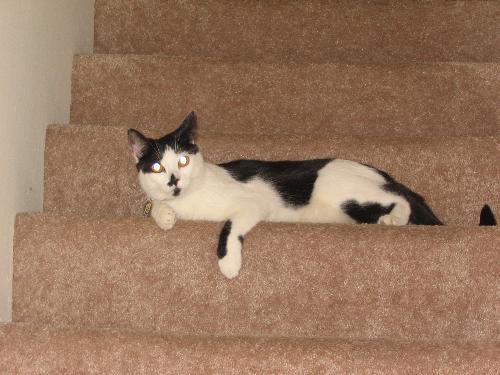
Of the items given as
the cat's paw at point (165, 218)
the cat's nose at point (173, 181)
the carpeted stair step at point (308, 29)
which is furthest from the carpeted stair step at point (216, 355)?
the carpeted stair step at point (308, 29)

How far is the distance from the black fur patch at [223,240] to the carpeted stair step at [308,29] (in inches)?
41.0

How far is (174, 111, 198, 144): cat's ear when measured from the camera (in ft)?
6.07

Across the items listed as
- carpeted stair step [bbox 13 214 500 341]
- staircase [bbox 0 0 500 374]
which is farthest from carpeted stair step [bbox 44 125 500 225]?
carpeted stair step [bbox 13 214 500 341]

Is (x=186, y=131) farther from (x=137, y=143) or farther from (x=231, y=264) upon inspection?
(x=231, y=264)

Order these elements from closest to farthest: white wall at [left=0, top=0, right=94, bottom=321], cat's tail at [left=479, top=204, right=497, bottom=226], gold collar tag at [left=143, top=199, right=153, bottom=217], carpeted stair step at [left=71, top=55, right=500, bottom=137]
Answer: white wall at [left=0, top=0, right=94, bottom=321], cat's tail at [left=479, top=204, right=497, bottom=226], gold collar tag at [left=143, top=199, right=153, bottom=217], carpeted stair step at [left=71, top=55, right=500, bottom=137]

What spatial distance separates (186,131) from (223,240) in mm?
413

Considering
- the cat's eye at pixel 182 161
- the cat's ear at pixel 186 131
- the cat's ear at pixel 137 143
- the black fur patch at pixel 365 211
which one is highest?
the cat's ear at pixel 186 131

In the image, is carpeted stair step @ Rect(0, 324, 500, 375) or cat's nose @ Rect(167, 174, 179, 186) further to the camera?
cat's nose @ Rect(167, 174, 179, 186)

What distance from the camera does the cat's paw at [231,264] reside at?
1.55 metres

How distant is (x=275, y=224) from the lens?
1.63 meters

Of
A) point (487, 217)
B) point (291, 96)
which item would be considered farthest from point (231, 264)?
point (291, 96)

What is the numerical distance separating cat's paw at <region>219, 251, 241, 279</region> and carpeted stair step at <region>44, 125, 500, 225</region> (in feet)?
1.79

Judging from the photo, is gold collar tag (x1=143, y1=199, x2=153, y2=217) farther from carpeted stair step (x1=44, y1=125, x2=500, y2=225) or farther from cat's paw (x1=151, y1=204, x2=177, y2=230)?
cat's paw (x1=151, y1=204, x2=177, y2=230)

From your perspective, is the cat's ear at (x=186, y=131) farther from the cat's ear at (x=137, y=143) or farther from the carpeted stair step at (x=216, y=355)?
the carpeted stair step at (x=216, y=355)
